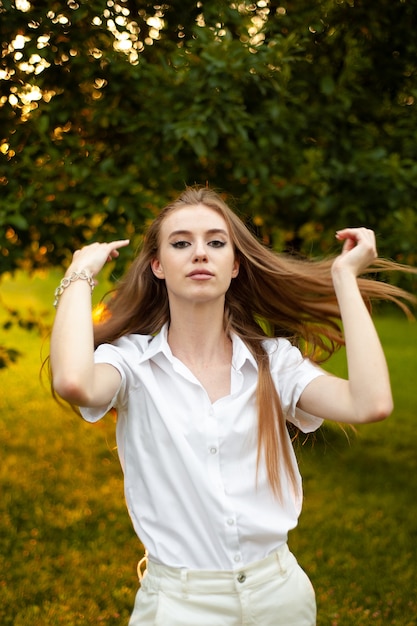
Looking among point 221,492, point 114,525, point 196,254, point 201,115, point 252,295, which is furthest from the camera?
point 114,525

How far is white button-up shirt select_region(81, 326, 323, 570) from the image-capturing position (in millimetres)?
2252

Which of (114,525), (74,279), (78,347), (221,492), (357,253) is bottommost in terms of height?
(114,525)

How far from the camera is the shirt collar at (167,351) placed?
2408 mm

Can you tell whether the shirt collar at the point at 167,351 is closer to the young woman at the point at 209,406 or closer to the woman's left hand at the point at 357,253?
the young woman at the point at 209,406

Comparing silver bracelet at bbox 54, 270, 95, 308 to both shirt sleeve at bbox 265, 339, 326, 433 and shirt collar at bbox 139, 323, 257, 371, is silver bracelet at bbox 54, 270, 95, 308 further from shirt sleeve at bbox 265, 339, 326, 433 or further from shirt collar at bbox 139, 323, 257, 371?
shirt sleeve at bbox 265, 339, 326, 433

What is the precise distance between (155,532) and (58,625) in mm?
2218

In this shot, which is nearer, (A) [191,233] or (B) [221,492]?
(B) [221,492]

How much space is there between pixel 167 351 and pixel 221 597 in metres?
0.68

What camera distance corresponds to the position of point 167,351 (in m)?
2.42

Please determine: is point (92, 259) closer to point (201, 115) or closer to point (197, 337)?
point (197, 337)

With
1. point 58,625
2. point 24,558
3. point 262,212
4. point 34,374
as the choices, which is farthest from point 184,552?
point 34,374

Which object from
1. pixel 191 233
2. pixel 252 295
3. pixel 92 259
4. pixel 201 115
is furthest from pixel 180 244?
pixel 201 115

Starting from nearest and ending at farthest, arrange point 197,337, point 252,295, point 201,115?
1. point 197,337
2. point 252,295
3. point 201,115

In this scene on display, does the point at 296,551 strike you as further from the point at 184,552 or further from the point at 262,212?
the point at 184,552
